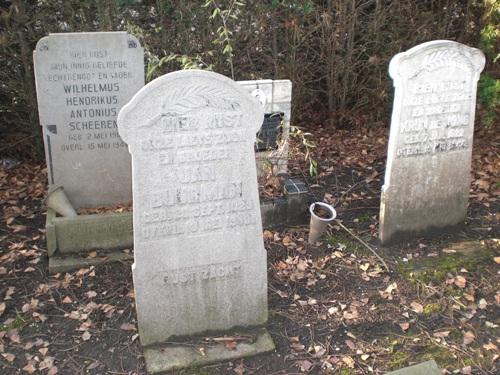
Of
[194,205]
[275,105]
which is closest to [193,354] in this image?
[194,205]

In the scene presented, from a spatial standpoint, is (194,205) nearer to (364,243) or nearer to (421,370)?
(421,370)

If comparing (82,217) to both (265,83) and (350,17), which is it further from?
(350,17)

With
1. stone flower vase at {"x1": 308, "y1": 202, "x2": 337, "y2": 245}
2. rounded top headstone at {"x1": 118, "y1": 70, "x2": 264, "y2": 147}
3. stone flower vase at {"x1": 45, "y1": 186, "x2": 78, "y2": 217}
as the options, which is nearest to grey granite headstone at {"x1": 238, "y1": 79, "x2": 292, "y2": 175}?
stone flower vase at {"x1": 308, "y1": 202, "x2": 337, "y2": 245}

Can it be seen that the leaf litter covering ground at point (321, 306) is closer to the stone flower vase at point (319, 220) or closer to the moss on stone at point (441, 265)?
the moss on stone at point (441, 265)

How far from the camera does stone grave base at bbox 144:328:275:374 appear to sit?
3.46 metres

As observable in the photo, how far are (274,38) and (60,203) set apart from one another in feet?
12.5

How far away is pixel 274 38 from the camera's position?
285 inches

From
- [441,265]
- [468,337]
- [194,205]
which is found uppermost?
[194,205]

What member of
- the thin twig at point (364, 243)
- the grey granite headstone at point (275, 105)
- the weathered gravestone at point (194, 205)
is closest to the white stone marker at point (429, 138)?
the thin twig at point (364, 243)

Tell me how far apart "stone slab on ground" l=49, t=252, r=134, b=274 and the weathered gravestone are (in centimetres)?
122

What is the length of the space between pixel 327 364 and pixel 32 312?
2264 millimetres

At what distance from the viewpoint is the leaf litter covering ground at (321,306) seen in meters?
3.58

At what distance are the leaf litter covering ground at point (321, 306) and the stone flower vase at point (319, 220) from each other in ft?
0.37

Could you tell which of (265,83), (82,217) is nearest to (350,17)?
(265,83)
